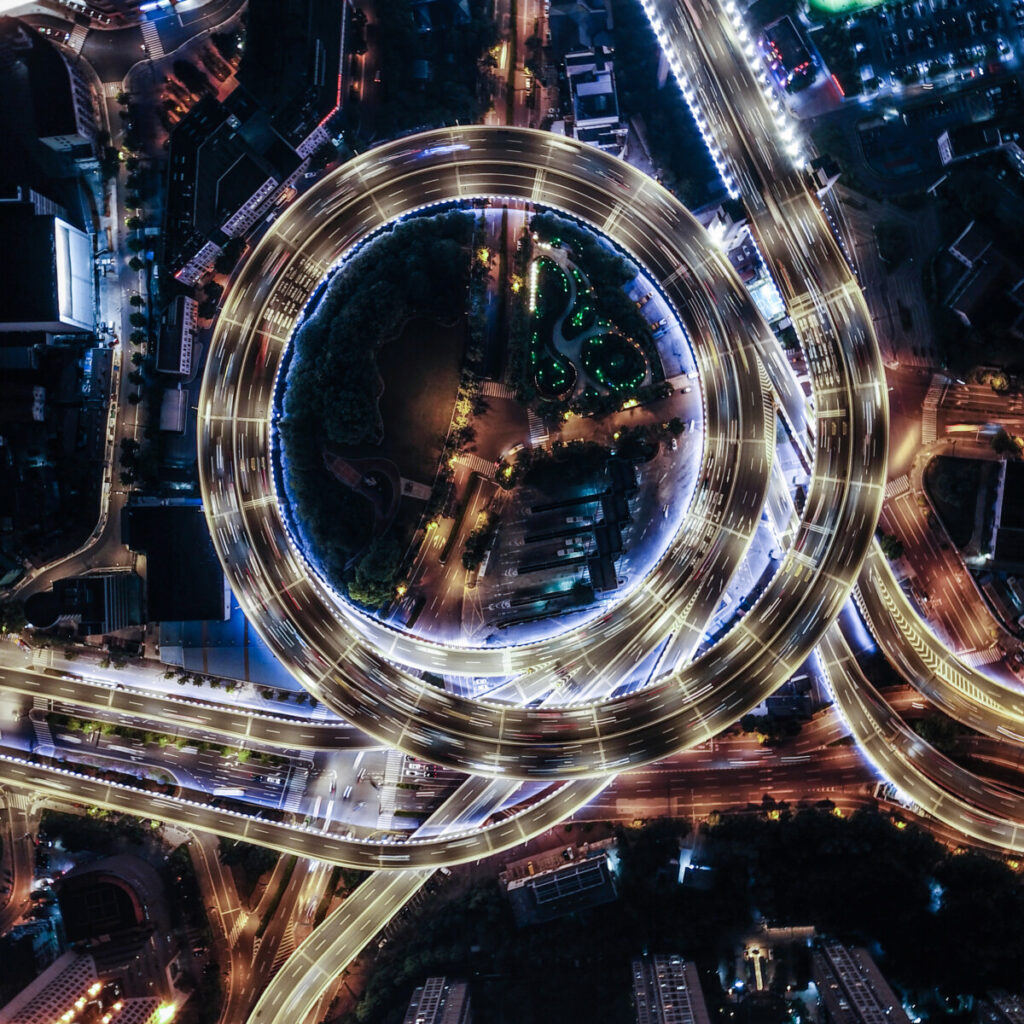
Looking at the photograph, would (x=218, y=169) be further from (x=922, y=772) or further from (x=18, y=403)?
(x=922, y=772)

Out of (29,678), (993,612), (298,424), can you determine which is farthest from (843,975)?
(29,678)

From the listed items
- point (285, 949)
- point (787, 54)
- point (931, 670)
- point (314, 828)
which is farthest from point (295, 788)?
point (787, 54)

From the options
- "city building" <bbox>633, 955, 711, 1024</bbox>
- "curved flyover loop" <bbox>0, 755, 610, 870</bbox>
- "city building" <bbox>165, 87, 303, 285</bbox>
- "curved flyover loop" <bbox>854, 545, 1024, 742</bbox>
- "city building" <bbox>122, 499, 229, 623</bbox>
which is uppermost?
"city building" <bbox>165, 87, 303, 285</bbox>

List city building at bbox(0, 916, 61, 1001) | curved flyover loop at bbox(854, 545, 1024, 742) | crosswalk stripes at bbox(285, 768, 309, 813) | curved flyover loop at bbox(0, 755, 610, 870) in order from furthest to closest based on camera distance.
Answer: crosswalk stripes at bbox(285, 768, 309, 813) → city building at bbox(0, 916, 61, 1001) → curved flyover loop at bbox(0, 755, 610, 870) → curved flyover loop at bbox(854, 545, 1024, 742)

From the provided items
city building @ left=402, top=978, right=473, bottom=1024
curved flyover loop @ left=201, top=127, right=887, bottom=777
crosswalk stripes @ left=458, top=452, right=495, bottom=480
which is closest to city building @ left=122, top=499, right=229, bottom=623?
curved flyover loop @ left=201, top=127, right=887, bottom=777

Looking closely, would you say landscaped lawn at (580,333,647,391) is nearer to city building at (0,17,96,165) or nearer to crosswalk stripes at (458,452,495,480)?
crosswalk stripes at (458,452,495,480)
